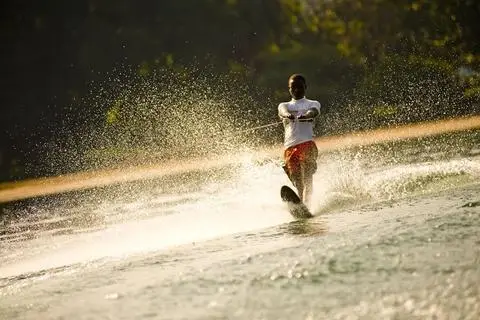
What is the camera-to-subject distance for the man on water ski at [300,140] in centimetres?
1065

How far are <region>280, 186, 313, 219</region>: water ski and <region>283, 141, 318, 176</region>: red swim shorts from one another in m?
0.47

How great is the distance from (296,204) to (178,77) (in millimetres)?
28612

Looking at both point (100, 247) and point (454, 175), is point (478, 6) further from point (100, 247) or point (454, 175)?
point (100, 247)

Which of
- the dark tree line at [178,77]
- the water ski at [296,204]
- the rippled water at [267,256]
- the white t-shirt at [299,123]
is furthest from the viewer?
the dark tree line at [178,77]

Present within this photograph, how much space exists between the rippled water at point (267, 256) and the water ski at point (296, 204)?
1.02ft

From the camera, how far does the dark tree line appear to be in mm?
35000

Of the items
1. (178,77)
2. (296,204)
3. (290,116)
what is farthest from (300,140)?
(178,77)

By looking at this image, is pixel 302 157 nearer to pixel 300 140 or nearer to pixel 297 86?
pixel 300 140

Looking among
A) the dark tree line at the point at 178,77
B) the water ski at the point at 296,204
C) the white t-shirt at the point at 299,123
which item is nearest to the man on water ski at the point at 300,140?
the white t-shirt at the point at 299,123

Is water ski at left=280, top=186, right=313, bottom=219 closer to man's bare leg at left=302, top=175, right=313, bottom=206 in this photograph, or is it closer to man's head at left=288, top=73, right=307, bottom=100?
man's bare leg at left=302, top=175, right=313, bottom=206

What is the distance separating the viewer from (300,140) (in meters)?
10.7

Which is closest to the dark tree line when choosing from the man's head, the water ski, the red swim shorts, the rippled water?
the rippled water

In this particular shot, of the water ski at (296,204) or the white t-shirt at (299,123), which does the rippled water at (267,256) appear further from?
the white t-shirt at (299,123)

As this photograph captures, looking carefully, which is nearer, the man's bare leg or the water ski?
the water ski
